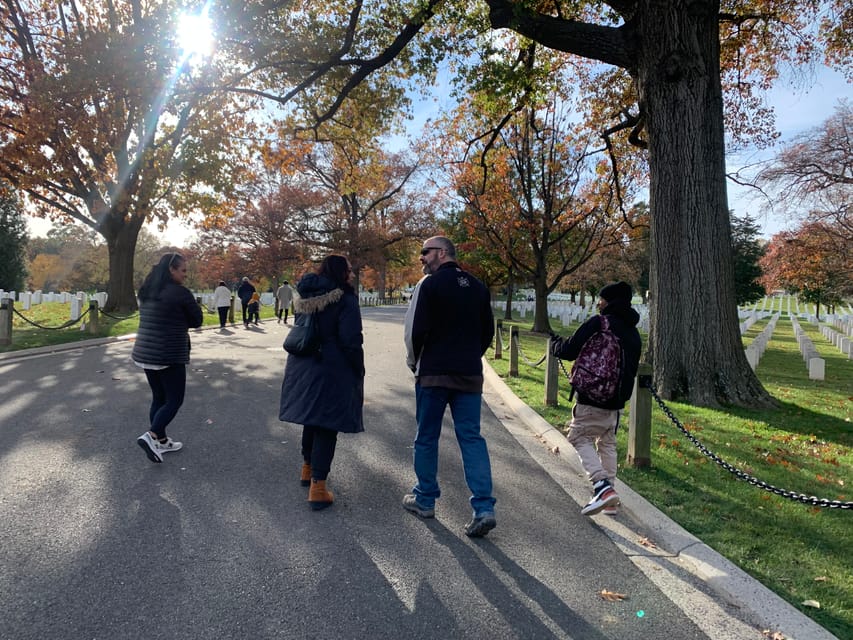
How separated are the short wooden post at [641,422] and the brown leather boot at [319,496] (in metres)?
2.95

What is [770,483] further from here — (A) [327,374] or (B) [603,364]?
(A) [327,374]

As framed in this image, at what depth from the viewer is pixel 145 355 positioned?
496 centimetres

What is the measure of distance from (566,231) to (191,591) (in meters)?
20.6

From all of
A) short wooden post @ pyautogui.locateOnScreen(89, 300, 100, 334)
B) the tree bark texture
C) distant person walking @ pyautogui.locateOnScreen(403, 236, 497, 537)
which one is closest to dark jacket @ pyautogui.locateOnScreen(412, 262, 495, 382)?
distant person walking @ pyautogui.locateOnScreen(403, 236, 497, 537)

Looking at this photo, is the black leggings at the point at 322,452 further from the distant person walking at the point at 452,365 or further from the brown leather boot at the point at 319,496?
the distant person walking at the point at 452,365

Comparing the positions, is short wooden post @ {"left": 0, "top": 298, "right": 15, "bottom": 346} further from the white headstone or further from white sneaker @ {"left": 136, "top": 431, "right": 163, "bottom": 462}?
the white headstone

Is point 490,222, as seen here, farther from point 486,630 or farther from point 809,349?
point 486,630

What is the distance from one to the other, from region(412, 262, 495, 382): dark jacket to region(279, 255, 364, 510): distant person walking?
0.52 meters

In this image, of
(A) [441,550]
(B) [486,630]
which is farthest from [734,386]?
(B) [486,630]

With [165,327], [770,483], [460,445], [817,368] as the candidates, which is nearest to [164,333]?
[165,327]

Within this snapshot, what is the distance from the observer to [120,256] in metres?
23.0

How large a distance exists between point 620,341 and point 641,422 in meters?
1.36

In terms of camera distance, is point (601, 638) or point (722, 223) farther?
point (722, 223)

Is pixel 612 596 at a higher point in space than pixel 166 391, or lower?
lower
